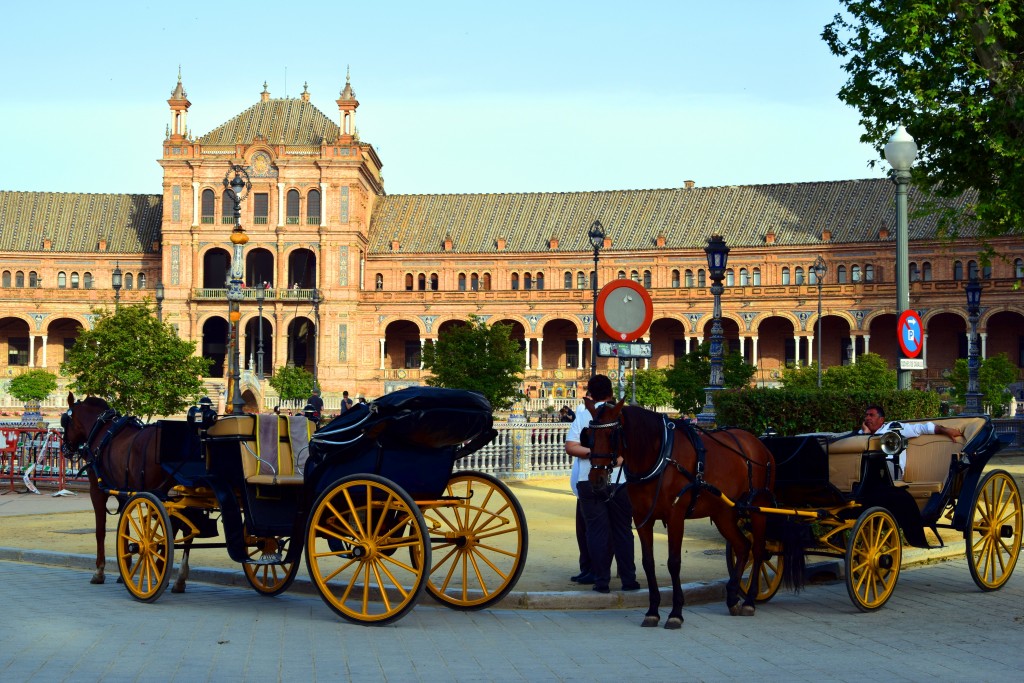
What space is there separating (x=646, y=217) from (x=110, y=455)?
66.6m

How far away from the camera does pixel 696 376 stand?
46.2m

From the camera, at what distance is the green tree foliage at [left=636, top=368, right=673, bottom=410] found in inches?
2132

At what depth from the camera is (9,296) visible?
75.6 metres

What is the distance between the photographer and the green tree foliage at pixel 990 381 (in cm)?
4478

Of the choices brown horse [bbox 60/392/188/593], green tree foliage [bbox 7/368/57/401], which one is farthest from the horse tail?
green tree foliage [bbox 7/368/57/401]

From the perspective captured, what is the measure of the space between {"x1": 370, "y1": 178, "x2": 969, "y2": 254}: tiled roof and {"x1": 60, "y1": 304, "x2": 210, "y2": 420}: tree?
43721mm

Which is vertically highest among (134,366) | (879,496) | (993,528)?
(134,366)

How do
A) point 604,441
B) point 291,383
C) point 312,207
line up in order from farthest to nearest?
point 312,207 < point 291,383 < point 604,441

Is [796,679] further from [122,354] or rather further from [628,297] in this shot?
[122,354]

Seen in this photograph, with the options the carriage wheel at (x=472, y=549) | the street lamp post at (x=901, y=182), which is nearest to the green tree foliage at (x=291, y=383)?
the street lamp post at (x=901, y=182)

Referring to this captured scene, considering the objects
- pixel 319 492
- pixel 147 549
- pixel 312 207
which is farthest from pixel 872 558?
pixel 312 207

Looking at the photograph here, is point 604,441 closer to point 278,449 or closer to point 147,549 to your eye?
point 278,449

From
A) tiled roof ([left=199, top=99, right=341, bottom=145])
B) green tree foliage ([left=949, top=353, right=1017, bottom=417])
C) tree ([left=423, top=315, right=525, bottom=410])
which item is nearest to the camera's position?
tree ([left=423, top=315, right=525, bottom=410])

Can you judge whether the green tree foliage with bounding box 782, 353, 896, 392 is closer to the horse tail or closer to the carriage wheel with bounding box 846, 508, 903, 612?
the carriage wheel with bounding box 846, 508, 903, 612
